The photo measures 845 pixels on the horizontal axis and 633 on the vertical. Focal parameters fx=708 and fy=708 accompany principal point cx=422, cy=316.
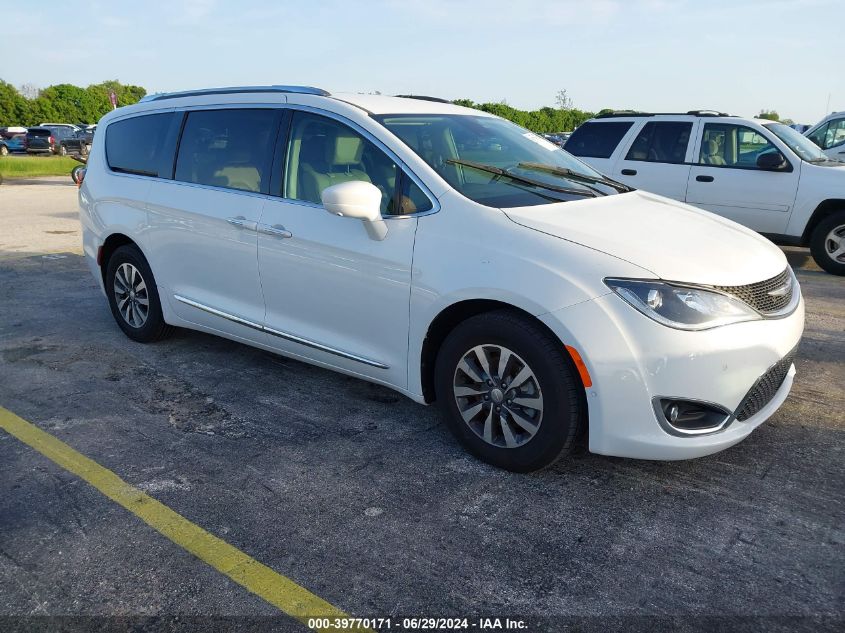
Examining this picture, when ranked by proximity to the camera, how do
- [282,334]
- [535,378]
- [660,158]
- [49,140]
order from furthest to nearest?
[49,140] < [660,158] < [282,334] < [535,378]

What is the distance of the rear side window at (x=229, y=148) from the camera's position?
4168 millimetres

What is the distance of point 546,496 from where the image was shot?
3141mm

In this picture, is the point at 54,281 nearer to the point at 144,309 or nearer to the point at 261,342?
the point at 144,309

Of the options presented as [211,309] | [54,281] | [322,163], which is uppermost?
[322,163]

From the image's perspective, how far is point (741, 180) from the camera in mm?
8266

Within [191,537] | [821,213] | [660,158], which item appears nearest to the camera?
[191,537]

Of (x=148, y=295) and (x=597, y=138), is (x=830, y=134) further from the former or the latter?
(x=148, y=295)

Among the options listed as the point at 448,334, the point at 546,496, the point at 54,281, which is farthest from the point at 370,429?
the point at 54,281

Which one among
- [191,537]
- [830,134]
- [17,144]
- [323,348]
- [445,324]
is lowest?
[17,144]

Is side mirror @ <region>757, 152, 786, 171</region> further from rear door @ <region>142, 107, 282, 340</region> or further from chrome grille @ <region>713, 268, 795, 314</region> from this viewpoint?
rear door @ <region>142, 107, 282, 340</region>

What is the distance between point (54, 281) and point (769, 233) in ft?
26.1

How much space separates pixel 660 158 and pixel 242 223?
6.36 metres

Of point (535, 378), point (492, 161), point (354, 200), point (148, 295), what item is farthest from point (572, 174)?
point (148, 295)

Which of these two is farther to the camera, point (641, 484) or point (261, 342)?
point (261, 342)
